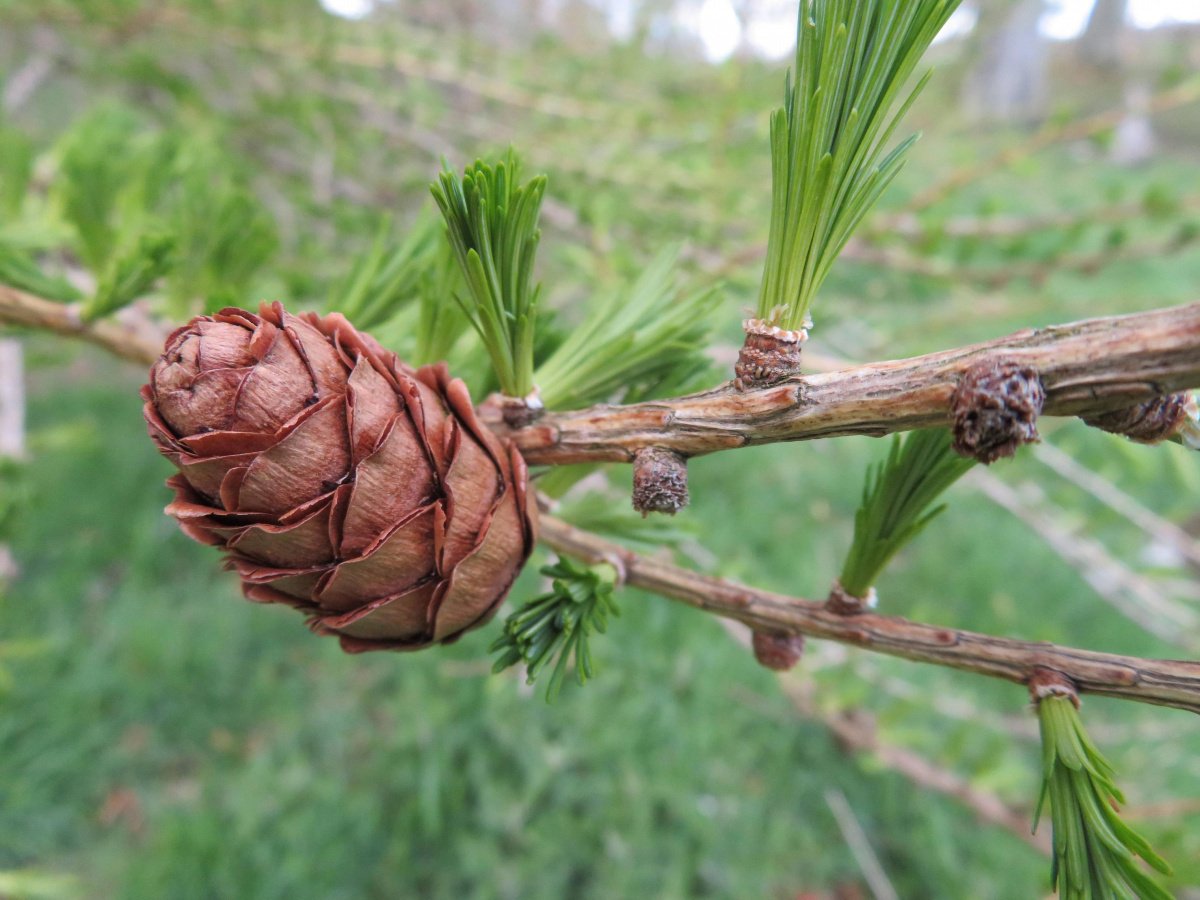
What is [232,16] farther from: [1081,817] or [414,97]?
[1081,817]

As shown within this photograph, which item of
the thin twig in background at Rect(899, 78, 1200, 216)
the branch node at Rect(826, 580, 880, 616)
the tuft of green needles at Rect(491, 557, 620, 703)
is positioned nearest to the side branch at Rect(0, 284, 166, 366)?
the tuft of green needles at Rect(491, 557, 620, 703)

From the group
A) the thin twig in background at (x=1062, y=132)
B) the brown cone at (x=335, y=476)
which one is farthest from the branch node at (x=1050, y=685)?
the thin twig in background at (x=1062, y=132)

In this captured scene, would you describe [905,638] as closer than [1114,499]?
Yes

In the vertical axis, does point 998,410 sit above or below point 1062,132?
below

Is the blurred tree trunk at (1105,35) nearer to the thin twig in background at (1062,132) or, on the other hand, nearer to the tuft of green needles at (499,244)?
the thin twig in background at (1062,132)

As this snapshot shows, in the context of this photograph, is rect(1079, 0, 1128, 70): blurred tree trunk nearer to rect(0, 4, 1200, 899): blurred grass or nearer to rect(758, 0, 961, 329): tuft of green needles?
rect(0, 4, 1200, 899): blurred grass

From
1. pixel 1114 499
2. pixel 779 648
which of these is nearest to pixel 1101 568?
pixel 1114 499

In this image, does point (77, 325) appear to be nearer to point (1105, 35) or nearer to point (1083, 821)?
point (1083, 821)
